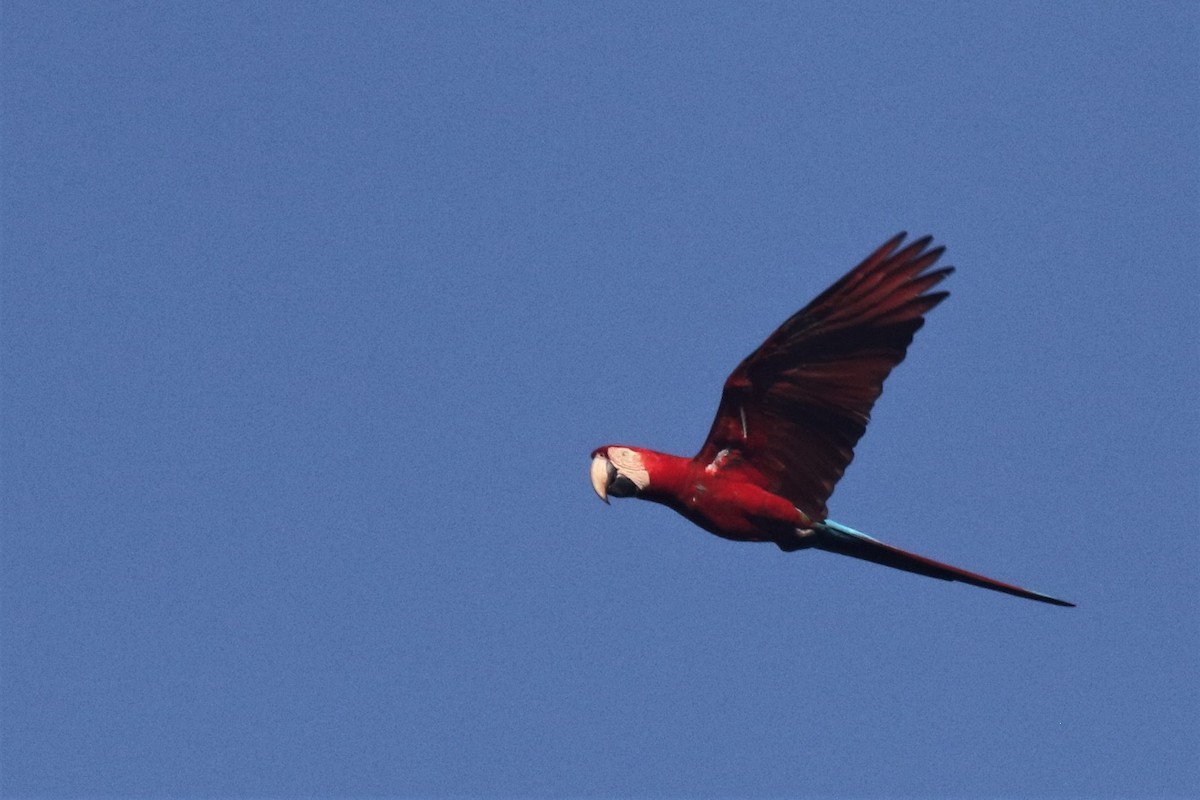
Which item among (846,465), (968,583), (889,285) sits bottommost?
(968,583)

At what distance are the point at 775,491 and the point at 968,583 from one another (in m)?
1.31

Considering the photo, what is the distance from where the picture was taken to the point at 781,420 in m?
10.6

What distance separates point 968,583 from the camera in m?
10.7

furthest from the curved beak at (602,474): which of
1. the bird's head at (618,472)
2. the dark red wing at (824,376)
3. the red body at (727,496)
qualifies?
the dark red wing at (824,376)

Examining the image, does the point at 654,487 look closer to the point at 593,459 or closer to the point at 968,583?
the point at 593,459

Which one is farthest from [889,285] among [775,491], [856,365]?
[775,491]

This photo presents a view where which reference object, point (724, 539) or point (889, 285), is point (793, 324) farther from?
point (724, 539)

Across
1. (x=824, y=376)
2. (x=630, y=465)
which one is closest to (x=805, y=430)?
(x=824, y=376)

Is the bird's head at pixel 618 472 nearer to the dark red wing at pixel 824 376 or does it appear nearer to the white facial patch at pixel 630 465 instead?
the white facial patch at pixel 630 465

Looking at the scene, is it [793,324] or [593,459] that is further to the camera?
[593,459]

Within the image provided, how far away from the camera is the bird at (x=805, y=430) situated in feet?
33.8

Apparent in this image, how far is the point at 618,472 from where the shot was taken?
10.9 m

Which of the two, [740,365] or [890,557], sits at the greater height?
[740,365]

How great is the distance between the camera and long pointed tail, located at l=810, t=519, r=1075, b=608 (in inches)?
416
